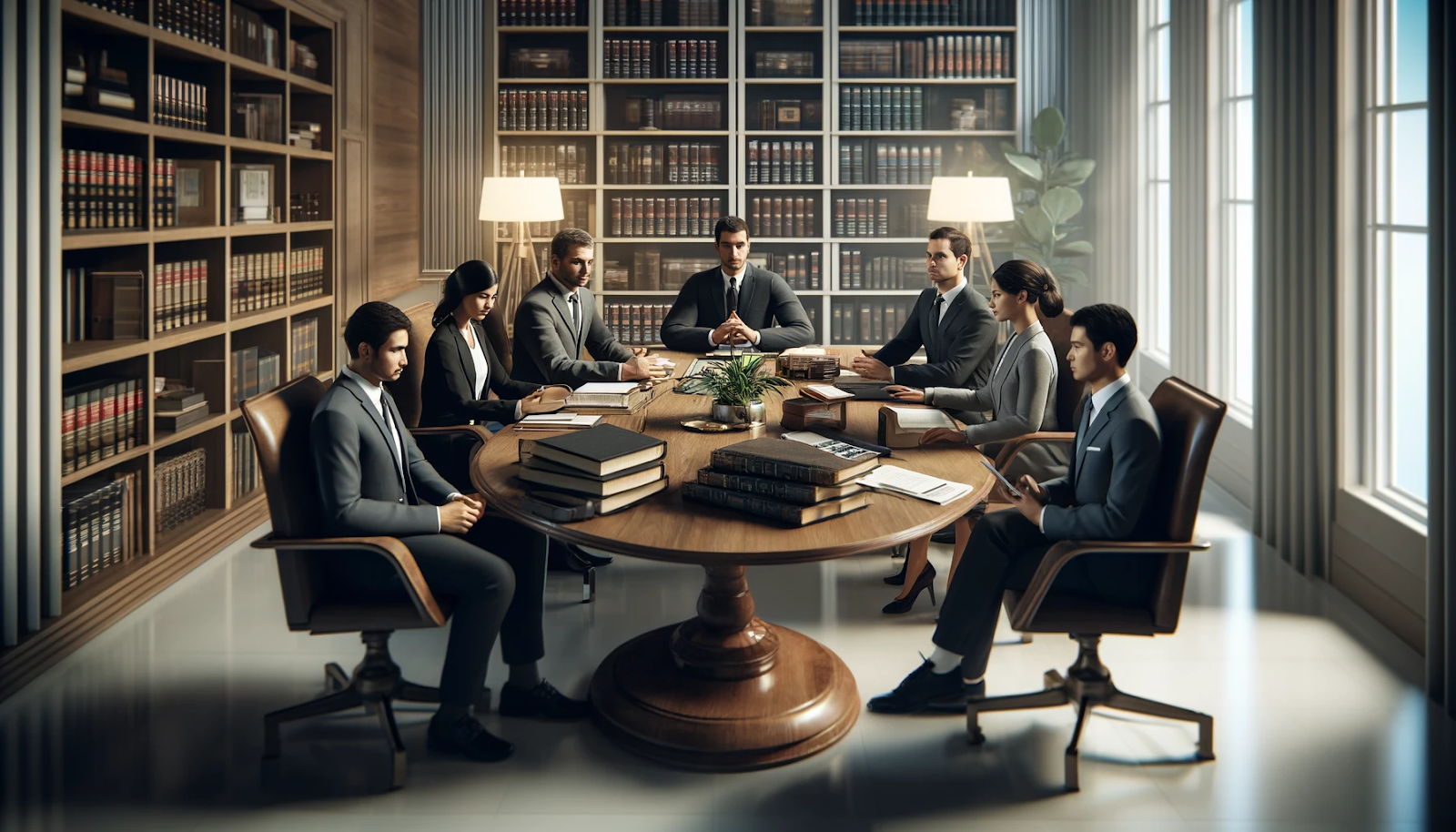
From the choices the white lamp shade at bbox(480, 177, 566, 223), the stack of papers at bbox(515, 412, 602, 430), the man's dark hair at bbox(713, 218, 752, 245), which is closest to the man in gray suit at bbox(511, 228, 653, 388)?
the man's dark hair at bbox(713, 218, 752, 245)

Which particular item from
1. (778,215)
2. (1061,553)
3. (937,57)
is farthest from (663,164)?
(1061,553)

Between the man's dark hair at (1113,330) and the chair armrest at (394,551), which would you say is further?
the man's dark hair at (1113,330)

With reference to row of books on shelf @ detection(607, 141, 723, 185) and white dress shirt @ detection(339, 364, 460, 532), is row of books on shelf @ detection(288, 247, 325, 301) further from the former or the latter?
white dress shirt @ detection(339, 364, 460, 532)

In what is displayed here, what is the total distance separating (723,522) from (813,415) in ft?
2.98

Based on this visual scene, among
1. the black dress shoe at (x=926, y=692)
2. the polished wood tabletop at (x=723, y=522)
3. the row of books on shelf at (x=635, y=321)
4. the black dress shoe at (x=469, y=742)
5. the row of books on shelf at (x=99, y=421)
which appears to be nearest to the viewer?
the polished wood tabletop at (x=723, y=522)

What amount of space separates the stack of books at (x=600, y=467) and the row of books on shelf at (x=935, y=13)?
5.76 metres

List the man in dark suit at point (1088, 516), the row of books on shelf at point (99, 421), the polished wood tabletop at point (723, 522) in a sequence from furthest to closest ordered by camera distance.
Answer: the row of books on shelf at point (99, 421)
the man in dark suit at point (1088, 516)
the polished wood tabletop at point (723, 522)

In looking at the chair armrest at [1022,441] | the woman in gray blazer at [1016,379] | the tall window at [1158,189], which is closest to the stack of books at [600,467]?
the woman in gray blazer at [1016,379]

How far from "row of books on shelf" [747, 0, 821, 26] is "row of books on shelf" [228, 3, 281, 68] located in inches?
133

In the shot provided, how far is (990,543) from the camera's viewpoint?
3.12 m

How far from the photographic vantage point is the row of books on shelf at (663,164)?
8.16 meters

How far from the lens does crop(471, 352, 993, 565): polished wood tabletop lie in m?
2.60

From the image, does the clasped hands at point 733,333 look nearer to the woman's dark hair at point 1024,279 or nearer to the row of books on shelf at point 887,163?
the woman's dark hair at point 1024,279

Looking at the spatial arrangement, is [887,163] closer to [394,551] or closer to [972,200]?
[972,200]
